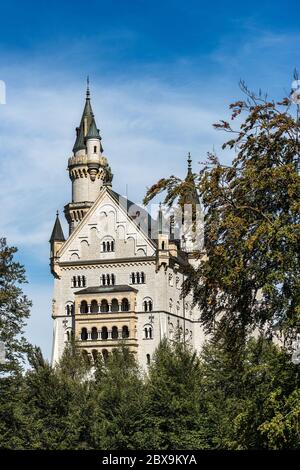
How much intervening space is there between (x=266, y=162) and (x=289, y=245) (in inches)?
109

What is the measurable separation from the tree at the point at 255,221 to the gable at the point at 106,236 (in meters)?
72.1

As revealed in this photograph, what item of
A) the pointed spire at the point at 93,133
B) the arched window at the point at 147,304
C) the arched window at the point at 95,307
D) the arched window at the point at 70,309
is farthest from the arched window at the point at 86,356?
the pointed spire at the point at 93,133

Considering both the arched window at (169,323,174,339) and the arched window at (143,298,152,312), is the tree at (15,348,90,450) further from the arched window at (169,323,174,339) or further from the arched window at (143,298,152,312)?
the arched window at (169,323,174,339)

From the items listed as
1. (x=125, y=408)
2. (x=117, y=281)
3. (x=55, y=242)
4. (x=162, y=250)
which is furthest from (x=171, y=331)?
(x=125, y=408)

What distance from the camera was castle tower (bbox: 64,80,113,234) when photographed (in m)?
110

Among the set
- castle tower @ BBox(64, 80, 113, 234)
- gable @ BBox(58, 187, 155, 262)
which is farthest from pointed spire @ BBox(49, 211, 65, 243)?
castle tower @ BBox(64, 80, 113, 234)

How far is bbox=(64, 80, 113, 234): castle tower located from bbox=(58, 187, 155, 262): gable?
497cm

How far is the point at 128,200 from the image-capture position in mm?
107062

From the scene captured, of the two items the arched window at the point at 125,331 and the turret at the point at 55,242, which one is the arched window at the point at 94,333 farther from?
the turret at the point at 55,242

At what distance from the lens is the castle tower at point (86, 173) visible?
109750 mm

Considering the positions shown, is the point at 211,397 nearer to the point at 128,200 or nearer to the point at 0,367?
the point at 0,367

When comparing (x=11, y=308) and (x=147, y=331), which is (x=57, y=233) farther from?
(x=11, y=308)

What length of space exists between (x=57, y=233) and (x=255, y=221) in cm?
7976

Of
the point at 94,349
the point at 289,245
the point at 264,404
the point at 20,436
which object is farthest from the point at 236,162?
the point at 94,349
